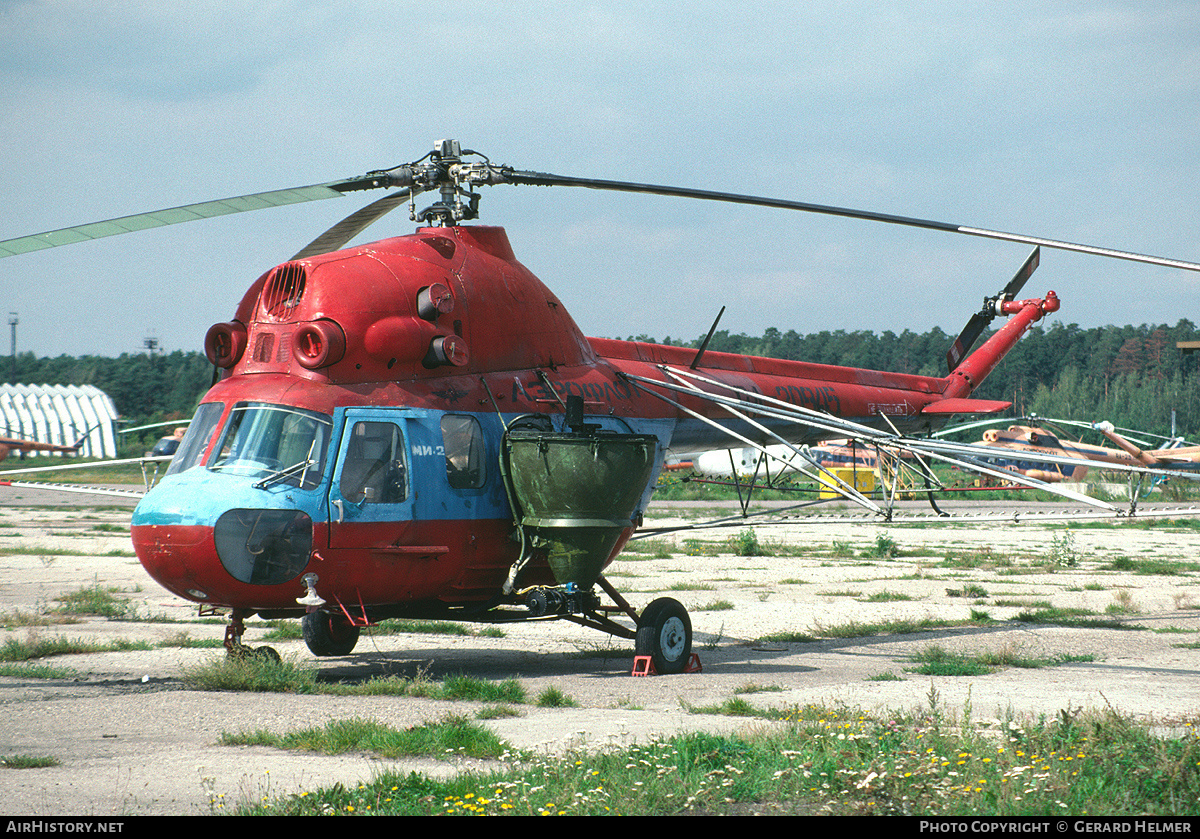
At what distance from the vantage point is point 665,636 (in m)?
12.4

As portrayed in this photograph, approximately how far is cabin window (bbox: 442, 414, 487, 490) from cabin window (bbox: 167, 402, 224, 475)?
7.64 ft

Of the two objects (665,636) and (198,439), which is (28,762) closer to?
(198,439)

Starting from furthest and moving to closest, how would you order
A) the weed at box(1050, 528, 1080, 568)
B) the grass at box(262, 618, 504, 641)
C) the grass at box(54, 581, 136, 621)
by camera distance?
the weed at box(1050, 528, 1080, 568) → the grass at box(54, 581, 136, 621) → the grass at box(262, 618, 504, 641)

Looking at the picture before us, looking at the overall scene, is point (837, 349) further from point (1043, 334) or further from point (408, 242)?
point (408, 242)

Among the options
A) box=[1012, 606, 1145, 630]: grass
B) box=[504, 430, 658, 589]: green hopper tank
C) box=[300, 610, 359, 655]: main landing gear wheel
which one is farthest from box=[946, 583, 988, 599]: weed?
box=[300, 610, 359, 655]: main landing gear wheel

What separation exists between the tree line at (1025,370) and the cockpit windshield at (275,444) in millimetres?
79748

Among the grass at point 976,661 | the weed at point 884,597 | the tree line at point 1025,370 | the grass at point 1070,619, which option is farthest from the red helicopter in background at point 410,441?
the tree line at point 1025,370

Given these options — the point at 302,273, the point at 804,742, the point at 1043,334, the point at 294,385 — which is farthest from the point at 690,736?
the point at 1043,334

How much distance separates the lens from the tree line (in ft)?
354

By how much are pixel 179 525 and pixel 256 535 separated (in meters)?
0.70

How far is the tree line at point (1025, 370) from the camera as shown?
10781 cm

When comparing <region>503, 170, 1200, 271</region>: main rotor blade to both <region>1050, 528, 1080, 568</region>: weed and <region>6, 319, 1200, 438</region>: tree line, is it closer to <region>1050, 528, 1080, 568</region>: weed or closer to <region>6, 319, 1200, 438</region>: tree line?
<region>1050, 528, 1080, 568</region>: weed

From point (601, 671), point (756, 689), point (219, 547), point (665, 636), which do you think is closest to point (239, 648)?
point (219, 547)

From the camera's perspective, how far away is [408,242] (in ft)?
40.7
